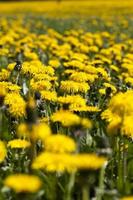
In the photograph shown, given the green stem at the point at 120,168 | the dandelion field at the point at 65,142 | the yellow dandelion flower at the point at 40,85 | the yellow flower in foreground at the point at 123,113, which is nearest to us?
the dandelion field at the point at 65,142

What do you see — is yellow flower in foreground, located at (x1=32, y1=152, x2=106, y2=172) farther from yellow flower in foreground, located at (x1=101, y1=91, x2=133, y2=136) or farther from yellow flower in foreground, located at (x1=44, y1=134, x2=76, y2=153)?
yellow flower in foreground, located at (x1=101, y1=91, x2=133, y2=136)

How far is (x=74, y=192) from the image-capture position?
11.3 ft

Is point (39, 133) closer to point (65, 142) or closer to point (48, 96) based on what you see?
point (65, 142)

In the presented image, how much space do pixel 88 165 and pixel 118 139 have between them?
180 centimetres

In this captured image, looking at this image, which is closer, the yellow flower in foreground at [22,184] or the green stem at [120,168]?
the yellow flower in foreground at [22,184]

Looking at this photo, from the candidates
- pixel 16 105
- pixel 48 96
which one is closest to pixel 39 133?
pixel 16 105

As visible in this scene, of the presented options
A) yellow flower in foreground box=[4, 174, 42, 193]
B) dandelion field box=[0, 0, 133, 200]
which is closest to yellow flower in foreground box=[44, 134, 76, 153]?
dandelion field box=[0, 0, 133, 200]

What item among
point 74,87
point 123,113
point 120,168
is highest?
→ point 123,113

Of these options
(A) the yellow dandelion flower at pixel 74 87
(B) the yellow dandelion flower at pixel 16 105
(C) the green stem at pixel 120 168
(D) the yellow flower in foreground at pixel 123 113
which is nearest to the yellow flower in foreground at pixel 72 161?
(D) the yellow flower in foreground at pixel 123 113

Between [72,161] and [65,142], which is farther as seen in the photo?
[65,142]

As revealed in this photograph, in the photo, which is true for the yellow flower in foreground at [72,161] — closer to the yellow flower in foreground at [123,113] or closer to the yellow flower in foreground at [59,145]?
the yellow flower in foreground at [59,145]

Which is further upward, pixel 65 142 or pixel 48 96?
pixel 65 142

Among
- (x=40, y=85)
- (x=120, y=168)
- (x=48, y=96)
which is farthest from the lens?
(x=40, y=85)

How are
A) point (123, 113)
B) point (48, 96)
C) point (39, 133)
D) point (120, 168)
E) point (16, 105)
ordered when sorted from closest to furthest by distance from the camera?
point (39, 133), point (123, 113), point (120, 168), point (16, 105), point (48, 96)
